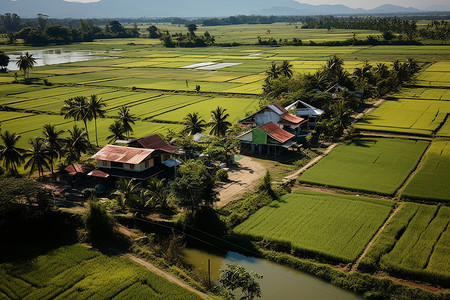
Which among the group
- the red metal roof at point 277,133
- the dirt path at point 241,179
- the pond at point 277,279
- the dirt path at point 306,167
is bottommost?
the pond at point 277,279

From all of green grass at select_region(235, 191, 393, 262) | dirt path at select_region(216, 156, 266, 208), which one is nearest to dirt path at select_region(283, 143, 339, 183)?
dirt path at select_region(216, 156, 266, 208)

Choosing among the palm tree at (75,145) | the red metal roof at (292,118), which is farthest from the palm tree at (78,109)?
the red metal roof at (292,118)

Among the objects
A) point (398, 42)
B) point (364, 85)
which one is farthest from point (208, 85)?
point (398, 42)

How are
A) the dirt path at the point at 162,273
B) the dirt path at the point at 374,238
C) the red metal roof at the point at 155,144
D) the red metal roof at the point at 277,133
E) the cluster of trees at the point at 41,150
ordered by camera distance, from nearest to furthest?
the dirt path at the point at 162,273, the dirt path at the point at 374,238, the cluster of trees at the point at 41,150, the red metal roof at the point at 155,144, the red metal roof at the point at 277,133

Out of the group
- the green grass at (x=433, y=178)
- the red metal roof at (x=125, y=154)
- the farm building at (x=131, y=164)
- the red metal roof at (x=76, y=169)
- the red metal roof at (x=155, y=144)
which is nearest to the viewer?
the green grass at (x=433, y=178)

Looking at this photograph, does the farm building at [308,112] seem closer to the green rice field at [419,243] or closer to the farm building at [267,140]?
the farm building at [267,140]

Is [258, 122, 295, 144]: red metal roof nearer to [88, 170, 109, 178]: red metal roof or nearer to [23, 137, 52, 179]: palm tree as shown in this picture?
[88, 170, 109, 178]: red metal roof

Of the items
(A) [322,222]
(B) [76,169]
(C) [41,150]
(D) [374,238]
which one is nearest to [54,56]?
(C) [41,150]

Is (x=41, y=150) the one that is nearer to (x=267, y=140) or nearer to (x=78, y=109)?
(x=78, y=109)
